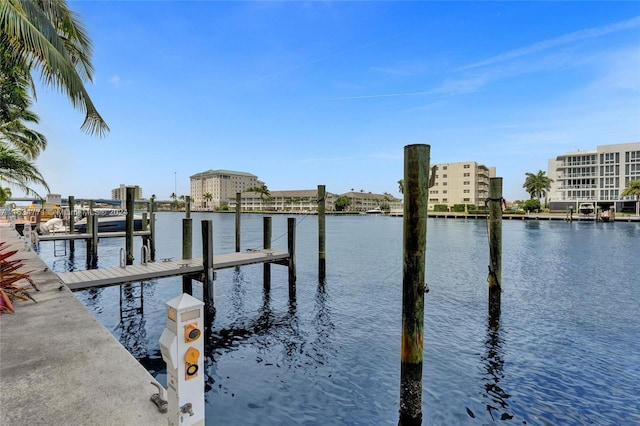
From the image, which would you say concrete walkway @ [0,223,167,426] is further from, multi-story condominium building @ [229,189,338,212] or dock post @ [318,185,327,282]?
multi-story condominium building @ [229,189,338,212]

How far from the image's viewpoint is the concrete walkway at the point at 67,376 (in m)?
3.16

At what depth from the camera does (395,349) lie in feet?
31.9

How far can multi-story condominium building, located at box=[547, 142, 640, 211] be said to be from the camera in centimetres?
8669

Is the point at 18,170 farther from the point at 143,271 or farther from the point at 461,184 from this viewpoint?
the point at 461,184

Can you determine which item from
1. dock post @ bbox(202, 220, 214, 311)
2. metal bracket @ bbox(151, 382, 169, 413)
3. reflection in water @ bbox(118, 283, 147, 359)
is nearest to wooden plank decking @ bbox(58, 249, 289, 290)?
dock post @ bbox(202, 220, 214, 311)

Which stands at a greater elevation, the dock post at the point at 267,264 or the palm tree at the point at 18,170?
the palm tree at the point at 18,170

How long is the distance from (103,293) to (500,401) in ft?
51.9

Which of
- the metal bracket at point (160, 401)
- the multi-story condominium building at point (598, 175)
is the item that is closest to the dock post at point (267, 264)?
the metal bracket at point (160, 401)

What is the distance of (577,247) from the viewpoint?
111ft

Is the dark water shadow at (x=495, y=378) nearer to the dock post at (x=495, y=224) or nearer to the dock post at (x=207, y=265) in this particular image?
the dock post at (x=495, y=224)

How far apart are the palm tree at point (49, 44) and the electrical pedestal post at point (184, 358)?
699 cm

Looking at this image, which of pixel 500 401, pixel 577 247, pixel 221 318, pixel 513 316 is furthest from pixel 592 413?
pixel 577 247

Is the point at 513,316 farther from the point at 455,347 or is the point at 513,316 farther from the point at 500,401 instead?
the point at 500,401

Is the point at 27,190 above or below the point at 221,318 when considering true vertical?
above
